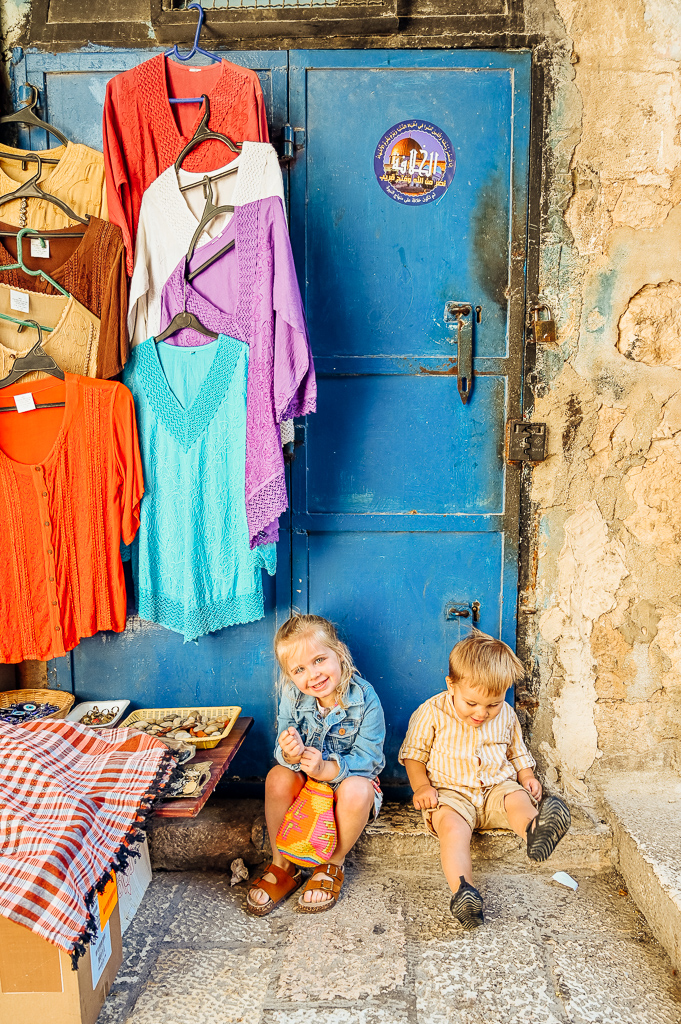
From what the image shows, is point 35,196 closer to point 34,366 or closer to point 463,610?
point 34,366

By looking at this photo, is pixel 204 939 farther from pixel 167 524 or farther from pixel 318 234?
pixel 318 234

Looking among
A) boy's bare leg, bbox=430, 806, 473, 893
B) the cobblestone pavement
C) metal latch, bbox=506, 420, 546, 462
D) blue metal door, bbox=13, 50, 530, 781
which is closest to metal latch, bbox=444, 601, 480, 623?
blue metal door, bbox=13, 50, 530, 781

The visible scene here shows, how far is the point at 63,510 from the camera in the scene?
2.45 m

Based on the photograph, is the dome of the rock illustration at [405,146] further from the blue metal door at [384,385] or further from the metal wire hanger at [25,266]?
the metal wire hanger at [25,266]

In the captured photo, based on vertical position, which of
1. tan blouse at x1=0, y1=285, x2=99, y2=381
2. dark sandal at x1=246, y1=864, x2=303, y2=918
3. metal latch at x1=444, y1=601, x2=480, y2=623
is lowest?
dark sandal at x1=246, y1=864, x2=303, y2=918

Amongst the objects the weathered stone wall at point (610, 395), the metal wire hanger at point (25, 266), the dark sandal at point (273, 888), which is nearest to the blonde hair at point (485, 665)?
the weathered stone wall at point (610, 395)

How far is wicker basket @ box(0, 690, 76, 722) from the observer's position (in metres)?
2.67

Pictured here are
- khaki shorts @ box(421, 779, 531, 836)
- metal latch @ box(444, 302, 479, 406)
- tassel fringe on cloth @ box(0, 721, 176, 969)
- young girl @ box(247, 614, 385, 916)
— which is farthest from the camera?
metal latch @ box(444, 302, 479, 406)

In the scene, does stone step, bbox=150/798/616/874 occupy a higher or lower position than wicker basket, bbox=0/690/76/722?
lower

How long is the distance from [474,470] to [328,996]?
1778mm

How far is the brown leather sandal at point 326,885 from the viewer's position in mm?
2197

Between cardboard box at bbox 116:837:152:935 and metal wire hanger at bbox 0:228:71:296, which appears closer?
cardboard box at bbox 116:837:152:935

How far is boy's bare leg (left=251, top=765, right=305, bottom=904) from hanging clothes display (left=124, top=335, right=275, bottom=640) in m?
0.56

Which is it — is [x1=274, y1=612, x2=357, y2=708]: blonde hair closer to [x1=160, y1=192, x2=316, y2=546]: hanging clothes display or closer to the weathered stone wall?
[x1=160, y1=192, x2=316, y2=546]: hanging clothes display
